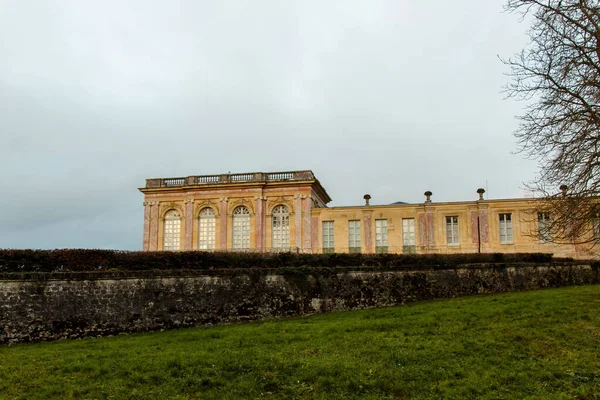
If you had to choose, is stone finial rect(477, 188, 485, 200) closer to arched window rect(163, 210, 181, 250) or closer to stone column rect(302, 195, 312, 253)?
stone column rect(302, 195, 312, 253)

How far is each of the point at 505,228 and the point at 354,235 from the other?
851 centimetres

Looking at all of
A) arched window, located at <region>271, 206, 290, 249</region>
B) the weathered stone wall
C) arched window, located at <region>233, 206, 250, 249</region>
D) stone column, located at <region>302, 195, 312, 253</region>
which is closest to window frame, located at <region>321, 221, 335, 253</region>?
stone column, located at <region>302, 195, 312, 253</region>

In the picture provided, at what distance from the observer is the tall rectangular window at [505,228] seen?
27.9 metres

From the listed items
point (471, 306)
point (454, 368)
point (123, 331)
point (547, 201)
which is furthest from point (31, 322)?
point (547, 201)

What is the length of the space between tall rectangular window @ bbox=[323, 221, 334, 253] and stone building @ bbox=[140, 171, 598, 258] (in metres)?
0.06

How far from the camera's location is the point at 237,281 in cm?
1576

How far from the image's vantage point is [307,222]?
3117 centimetres

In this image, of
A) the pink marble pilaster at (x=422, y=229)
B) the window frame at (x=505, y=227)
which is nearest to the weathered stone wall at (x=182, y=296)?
the pink marble pilaster at (x=422, y=229)

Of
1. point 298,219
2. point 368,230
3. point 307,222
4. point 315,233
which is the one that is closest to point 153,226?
point 298,219

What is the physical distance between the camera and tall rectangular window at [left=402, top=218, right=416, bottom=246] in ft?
96.0

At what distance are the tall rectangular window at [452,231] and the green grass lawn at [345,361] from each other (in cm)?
1534

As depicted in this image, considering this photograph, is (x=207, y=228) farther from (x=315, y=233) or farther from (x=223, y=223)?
(x=315, y=233)

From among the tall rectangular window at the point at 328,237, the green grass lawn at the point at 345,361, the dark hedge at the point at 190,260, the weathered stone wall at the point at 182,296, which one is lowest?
the green grass lawn at the point at 345,361

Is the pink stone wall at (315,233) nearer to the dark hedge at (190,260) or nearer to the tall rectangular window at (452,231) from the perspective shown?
the tall rectangular window at (452,231)
